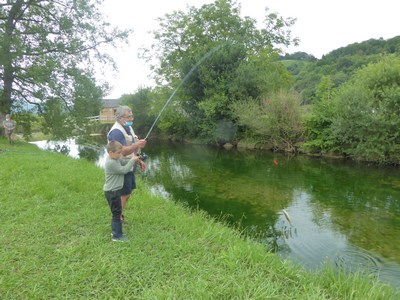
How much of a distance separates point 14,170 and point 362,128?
17843 millimetres

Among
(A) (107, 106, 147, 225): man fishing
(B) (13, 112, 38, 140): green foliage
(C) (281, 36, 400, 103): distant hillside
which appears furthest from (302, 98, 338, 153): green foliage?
(C) (281, 36, 400, 103): distant hillside

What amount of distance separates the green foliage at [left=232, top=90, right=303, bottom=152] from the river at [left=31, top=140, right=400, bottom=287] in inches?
201

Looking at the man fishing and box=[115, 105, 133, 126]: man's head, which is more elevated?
box=[115, 105, 133, 126]: man's head

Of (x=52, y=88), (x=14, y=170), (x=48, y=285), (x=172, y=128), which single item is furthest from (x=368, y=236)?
(x=172, y=128)

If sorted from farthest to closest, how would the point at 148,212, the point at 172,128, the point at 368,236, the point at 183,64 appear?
the point at 172,128
the point at 183,64
the point at 368,236
the point at 148,212

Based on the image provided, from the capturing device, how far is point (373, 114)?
1755 centimetres

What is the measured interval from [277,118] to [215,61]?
853cm

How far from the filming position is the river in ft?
22.3

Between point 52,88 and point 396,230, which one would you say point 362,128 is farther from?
point 52,88

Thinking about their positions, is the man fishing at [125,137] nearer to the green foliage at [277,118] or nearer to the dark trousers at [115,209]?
the dark trousers at [115,209]

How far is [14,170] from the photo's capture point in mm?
8750

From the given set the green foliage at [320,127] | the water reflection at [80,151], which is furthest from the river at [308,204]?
the water reflection at [80,151]

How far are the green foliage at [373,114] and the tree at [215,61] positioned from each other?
879 cm

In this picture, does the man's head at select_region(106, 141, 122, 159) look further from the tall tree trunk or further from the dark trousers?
the tall tree trunk
